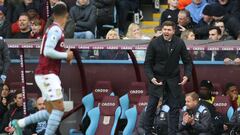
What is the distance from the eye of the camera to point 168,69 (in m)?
14.4

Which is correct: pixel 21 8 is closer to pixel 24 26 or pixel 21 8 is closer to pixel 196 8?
pixel 24 26

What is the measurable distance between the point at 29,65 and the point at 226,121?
3.69 meters

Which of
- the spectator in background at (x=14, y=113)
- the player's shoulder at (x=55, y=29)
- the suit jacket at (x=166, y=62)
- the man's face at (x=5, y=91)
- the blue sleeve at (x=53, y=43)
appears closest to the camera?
the blue sleeve at (x=53, y=43)

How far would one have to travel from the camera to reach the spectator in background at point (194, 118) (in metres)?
15.1

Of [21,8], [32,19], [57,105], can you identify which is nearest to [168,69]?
[57,105]

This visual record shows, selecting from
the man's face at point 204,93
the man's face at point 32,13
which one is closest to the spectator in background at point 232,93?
the man's face at point 204,93

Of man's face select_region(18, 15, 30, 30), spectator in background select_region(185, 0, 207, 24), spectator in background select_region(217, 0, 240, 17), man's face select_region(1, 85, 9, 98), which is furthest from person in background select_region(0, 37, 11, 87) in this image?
spectator in background select_region(217, 0, 240, 17)

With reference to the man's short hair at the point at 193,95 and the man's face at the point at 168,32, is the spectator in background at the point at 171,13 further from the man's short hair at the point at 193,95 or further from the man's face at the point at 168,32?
the man's face at the point at 168,32

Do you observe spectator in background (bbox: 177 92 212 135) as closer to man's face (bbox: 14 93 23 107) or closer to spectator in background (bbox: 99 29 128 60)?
spectator in background (bbox: 99 29 128 60)

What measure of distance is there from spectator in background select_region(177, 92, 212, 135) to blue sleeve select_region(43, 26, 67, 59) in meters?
2.74

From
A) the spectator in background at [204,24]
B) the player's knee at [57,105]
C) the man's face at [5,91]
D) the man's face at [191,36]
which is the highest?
the spectator in background at [204,24]

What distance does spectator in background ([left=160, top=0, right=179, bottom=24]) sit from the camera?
18.3 metres

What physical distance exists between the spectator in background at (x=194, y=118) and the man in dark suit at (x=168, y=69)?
0.62 m

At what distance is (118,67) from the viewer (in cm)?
1695
